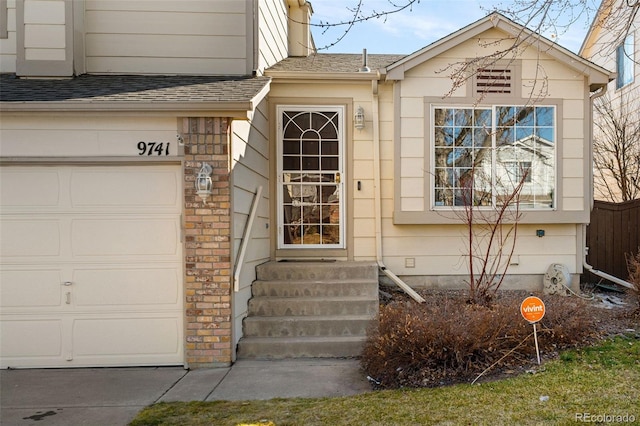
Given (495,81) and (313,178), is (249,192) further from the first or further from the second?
(495,81)

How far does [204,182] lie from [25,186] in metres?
2.08

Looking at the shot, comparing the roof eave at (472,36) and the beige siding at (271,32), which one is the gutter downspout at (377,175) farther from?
the beige siding at (271,32)

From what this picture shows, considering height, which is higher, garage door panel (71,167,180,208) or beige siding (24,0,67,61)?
beige siding (24,0,67,61)

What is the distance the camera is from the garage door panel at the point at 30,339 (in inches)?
197

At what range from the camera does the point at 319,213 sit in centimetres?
696

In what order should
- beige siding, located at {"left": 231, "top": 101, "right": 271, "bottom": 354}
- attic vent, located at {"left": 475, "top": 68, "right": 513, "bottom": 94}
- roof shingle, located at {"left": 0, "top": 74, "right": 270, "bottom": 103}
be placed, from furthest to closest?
1. attic vent, located at {"left": 475, "top": 68, "right": 513, "bottom": 94}
2. beige siding, located at {"left": 231, "top": 101, "right": 271, "bottom": 354}
3. roof shingle, located at {"left": 0, "top": 74, "right": 270, "bottom": 103}

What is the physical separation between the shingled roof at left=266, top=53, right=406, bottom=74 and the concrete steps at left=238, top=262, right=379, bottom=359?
9.84ft

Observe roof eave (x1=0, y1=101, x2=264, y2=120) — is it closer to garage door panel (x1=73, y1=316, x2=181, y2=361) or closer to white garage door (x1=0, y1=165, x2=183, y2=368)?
white garage door (x1=0, y1=165, x2=183, y2=368)

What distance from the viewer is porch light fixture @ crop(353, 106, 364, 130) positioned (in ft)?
22.4

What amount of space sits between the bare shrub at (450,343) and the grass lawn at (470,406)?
246 mm

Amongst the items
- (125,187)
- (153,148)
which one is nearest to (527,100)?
(153,148)

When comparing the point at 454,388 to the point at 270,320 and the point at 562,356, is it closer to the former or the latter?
the point at 562,356

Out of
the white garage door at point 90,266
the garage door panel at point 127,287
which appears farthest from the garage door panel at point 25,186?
the garage door panel at point 127,287


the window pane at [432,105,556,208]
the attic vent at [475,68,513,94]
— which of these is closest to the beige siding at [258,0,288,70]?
the window pane at [432,105,556,208]
